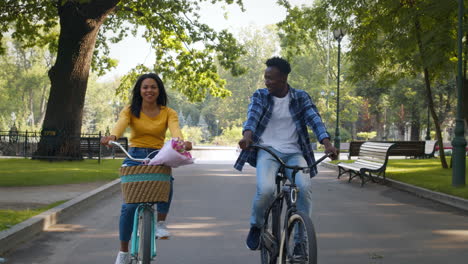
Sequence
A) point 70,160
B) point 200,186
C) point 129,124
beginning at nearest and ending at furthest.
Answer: point 129,124, point 200,186, point 70,160

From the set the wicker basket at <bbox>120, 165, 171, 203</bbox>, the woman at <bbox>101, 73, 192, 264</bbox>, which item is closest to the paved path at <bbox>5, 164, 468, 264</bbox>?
the woman at <bbox>101, 73, 192, 264</bbox>

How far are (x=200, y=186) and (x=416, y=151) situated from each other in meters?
12.8

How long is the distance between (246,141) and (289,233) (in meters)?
0.79

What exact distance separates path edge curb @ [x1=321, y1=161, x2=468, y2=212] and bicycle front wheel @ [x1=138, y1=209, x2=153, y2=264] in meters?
6.86

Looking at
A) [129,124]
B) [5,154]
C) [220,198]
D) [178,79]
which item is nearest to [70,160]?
[5,154]

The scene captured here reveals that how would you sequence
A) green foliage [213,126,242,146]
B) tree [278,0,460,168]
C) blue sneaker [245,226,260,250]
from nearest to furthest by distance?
1. blue sneaker [245,226,260,250]
2. tree [278,0,460,168]
3. green foliage [213,126,242,146]

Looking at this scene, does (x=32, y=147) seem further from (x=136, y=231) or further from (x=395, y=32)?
(x=136, y=231)

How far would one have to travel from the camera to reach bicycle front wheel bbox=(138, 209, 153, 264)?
13.1 feet

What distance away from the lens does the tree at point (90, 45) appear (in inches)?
805

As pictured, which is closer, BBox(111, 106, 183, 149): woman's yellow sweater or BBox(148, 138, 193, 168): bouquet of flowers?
BBox(148, 138, 193, 168): bouquet of flowers

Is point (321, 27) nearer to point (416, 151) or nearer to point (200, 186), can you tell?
point (416, 151)

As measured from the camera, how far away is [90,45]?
2098 centimetres

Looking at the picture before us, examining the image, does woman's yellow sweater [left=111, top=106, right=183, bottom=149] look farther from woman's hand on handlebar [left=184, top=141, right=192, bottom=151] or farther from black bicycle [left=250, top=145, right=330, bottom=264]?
black bicycle [left=250, top=145, right=330, bottom=264]

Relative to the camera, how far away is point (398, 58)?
18.3 metres
